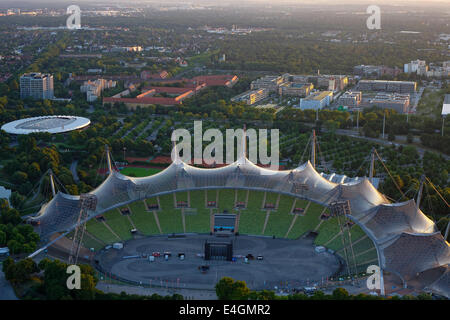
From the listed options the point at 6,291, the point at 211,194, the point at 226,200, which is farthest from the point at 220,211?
the point at 6,291

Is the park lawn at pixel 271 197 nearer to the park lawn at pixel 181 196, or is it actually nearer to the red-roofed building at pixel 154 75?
the park lawn at pixel 181 196

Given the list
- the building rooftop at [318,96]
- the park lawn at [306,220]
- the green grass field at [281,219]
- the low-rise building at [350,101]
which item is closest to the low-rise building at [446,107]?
the low-rise building at [350,101]

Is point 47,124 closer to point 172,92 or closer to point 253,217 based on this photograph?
point 172,92

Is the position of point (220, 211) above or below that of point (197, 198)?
below

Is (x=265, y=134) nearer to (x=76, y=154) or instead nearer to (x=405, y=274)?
(x=76, y=154)

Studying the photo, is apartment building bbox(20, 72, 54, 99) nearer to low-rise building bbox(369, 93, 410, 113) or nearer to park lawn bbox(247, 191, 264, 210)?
low-rise building bbox(369, 93, 410, 113)

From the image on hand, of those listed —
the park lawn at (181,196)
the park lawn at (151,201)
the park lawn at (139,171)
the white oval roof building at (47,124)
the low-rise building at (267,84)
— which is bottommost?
the park lawn at (139,171)
